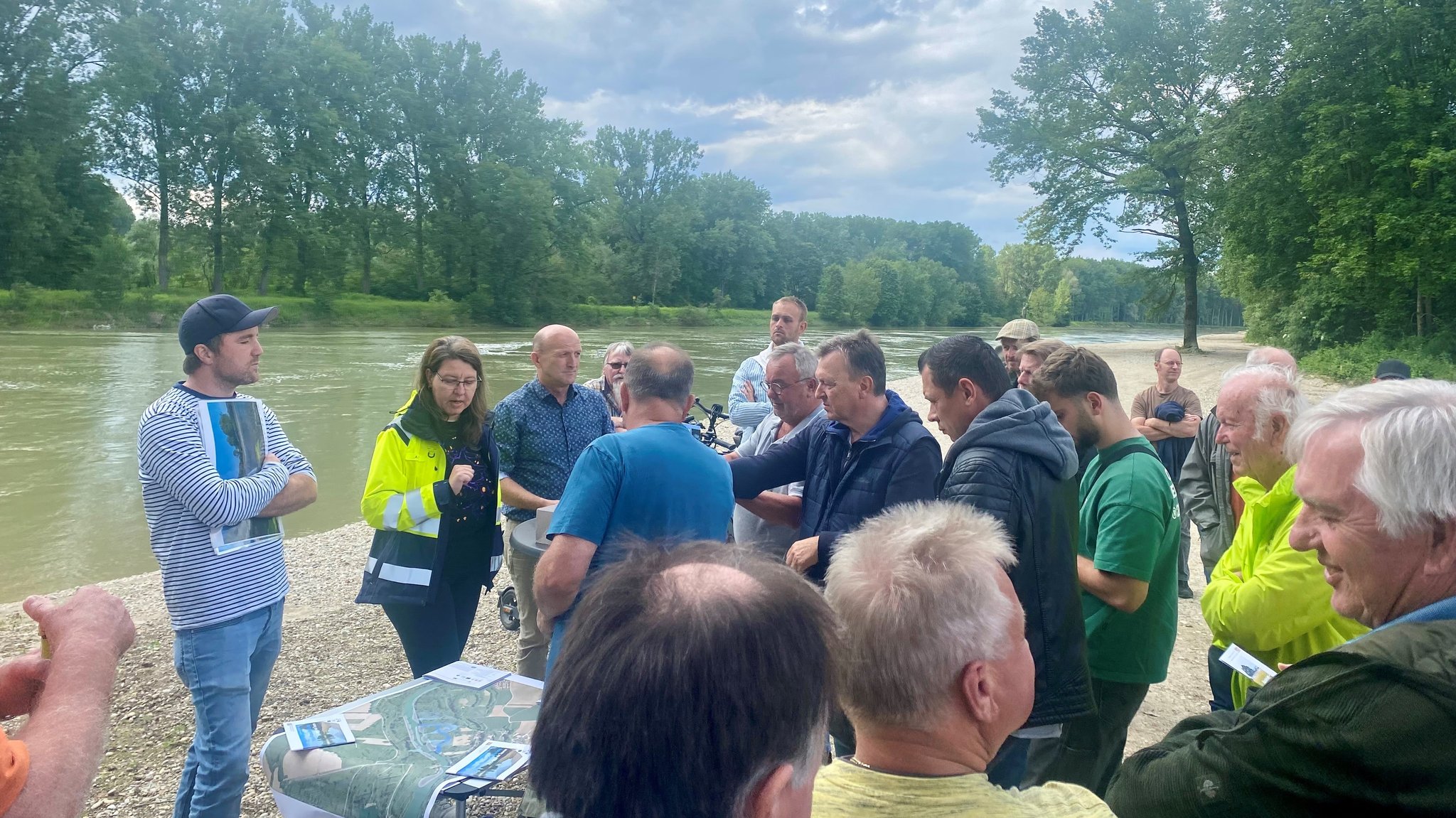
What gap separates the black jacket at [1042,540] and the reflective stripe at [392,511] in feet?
7.08

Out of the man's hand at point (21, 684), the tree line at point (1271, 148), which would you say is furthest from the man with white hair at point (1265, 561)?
the tree line at point (1271, 148)

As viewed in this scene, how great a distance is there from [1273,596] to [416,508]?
9.37 ft

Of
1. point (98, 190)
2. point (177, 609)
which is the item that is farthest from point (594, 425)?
point (98, 190)

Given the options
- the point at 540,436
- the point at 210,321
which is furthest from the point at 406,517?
the point at 210,321

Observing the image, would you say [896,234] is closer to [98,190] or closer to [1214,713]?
[98,190]

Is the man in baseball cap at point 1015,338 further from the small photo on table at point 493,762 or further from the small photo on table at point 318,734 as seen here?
the small photo on table at point 318,734

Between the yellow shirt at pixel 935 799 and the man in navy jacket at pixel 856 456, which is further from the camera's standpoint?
the man in navy jacket at pixel 856 456

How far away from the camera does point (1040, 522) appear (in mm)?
2207

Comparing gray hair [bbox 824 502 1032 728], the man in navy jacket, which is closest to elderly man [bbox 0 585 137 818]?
gray hair [bbox 824 502 1032 728]

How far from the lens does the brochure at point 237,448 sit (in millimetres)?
2643

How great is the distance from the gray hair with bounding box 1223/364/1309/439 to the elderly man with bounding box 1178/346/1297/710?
0.77 metres

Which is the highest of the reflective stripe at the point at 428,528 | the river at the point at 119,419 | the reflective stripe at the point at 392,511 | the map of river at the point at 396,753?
the reflective stripe at the point at 392,511

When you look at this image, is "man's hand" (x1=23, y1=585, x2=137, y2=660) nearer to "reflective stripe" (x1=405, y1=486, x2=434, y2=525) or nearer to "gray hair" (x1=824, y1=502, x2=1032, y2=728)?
"gray hair" (x1=824, y1=502, x2=1032, y2=728)

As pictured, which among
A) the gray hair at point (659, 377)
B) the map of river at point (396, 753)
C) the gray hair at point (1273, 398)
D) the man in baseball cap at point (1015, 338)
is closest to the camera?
the map of river at point (396, 753)
